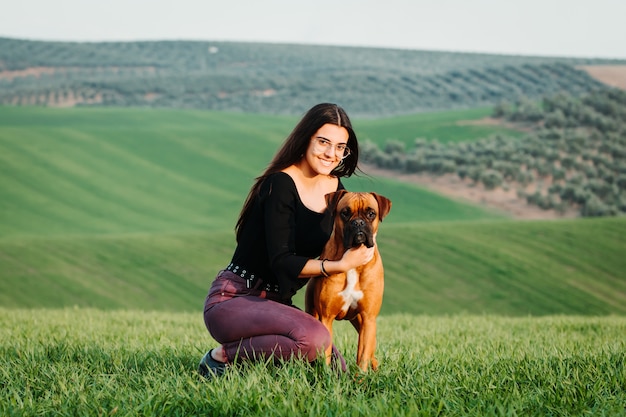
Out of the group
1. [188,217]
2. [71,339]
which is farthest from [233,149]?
[71,339]

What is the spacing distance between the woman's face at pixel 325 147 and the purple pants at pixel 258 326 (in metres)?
0.90

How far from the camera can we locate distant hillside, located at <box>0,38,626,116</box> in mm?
67000

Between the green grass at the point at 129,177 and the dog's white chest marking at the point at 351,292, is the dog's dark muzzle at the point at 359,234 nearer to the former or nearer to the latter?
the dog's white chest marking at the point at 351,292

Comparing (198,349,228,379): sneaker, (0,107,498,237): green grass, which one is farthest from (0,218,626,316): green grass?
(198,349,228,379): sneaker

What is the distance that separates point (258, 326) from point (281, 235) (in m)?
0.58

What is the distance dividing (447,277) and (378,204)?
74.7 ft

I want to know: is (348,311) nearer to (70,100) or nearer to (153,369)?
(153,369)

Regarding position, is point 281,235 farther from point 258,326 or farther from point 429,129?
point 429,129

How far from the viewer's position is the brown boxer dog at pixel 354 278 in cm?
477

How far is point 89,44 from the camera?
75938mm

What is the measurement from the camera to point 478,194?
45000mm

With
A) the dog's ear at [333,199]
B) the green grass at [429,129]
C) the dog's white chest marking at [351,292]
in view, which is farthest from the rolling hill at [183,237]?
the dog's white chest marking at [351,292]

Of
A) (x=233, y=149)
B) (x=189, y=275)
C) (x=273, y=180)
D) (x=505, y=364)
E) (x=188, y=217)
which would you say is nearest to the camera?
(x=273, y=180)

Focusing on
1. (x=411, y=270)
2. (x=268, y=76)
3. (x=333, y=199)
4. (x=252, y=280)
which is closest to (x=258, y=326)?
(x=252, y=280)
